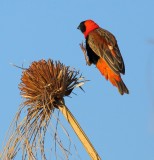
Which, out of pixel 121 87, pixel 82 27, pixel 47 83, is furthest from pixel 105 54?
pixel 47 83

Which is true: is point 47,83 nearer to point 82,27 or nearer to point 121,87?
point 121,87

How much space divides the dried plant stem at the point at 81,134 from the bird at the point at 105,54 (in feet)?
10.2

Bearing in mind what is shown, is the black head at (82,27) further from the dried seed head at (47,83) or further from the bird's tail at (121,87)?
the dried seed head at (47,83)

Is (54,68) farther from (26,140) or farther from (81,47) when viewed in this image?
(81,47)

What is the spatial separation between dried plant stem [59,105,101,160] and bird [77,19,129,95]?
312 centimetres

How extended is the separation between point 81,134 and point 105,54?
426 centimetres

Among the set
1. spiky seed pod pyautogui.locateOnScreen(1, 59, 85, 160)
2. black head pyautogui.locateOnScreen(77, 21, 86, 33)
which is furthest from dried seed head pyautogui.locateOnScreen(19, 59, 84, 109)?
black head pyautogui.locateOnScreen(77, 21, 86, 33)

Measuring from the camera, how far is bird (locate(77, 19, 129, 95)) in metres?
7.71

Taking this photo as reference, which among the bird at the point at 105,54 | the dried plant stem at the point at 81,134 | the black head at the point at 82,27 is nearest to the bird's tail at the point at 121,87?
the bird at the point at 105,54

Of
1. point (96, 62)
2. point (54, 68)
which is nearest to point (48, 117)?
point (54, 68)

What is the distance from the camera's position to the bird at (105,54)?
771cm

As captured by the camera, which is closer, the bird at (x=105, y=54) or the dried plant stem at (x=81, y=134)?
the dried plant stem at (x=81, y=134)

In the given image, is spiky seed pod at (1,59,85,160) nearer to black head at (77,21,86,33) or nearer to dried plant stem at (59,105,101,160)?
dried plant stem at (59,105,101,160)

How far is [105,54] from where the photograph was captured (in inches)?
318
